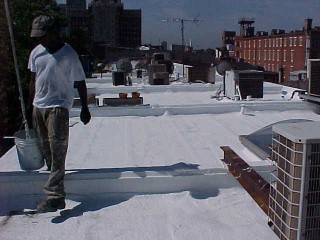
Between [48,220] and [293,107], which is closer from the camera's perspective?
[48,220]

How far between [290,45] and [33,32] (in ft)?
135

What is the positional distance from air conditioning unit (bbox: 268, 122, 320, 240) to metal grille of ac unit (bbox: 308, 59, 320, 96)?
20.2 ft

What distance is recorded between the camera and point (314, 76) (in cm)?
833

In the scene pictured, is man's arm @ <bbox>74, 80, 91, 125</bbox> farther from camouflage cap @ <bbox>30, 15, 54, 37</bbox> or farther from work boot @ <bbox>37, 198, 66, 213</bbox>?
work boot @ <bbox>37, 198, 66, 213</bbox>

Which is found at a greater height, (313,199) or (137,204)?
(313,199)

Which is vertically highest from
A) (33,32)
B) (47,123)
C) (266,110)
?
(33,32)

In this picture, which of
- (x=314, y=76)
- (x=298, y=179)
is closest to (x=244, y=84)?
(x=314, y=76)

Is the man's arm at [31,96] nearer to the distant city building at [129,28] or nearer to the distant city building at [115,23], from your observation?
the distant city building at [115,23]

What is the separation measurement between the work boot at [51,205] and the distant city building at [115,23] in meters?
65.0

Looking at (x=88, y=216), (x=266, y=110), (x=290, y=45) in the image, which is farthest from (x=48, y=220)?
(x=290, y=45)

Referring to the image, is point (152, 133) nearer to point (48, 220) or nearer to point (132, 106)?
point (132, 106)

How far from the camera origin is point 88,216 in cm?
310

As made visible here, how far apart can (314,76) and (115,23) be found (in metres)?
66.0

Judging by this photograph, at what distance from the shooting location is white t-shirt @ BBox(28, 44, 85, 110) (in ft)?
9.96
